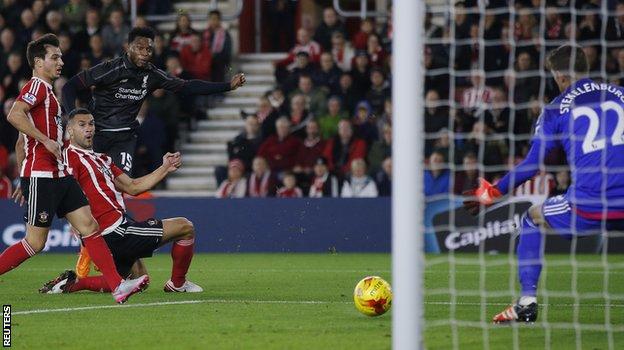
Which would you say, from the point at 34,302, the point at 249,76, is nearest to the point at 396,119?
the point at 34,302

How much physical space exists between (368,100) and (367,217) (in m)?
2.49

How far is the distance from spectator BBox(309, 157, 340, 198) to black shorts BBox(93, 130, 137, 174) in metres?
5.74

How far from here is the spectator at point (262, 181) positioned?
55.4ft

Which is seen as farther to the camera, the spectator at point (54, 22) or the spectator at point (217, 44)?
the spectator at point (54, 22)

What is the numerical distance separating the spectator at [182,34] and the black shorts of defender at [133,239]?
9.78m

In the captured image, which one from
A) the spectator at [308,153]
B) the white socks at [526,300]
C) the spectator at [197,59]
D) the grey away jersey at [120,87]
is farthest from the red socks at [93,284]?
the spectator at [197,59]

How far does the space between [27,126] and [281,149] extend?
8193 mm

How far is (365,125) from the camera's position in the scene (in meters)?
17.1

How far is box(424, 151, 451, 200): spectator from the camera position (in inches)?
601

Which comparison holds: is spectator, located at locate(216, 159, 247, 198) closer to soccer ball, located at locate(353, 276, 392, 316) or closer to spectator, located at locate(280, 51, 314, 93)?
spectator, located at locate(280, 51, 314, 93)

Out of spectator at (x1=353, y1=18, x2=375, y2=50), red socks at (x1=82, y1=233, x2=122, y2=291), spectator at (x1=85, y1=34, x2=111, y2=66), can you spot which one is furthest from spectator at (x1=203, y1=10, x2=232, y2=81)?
red socks at (x1=82, y1=233, x2=122, y2=291)

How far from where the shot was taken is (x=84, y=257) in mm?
10578

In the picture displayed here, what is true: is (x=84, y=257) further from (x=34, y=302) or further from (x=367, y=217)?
(x=367, y=217)

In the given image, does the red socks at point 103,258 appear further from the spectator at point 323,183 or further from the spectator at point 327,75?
the spectator at point 327,75
